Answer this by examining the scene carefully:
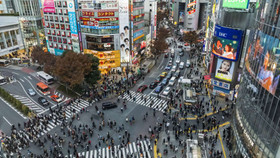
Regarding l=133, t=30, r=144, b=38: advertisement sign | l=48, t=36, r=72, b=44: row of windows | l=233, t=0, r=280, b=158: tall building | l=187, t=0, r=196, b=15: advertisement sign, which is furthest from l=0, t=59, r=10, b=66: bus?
l=187, t=0, r=196, b=15: advertisement sign

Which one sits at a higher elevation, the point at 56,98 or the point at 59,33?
the point at 59,33

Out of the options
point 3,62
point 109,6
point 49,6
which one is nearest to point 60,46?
point 49,6

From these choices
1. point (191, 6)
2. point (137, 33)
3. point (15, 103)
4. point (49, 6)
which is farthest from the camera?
point (191, 6)

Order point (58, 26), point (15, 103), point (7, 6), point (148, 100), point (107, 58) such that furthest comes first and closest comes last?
point (7, 6), point (58, 26), point (107, 58), point (148, 100), point (15, 103)

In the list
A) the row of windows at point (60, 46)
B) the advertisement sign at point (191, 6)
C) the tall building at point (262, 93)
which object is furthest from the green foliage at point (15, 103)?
the advertisement sign at point (191, 6)

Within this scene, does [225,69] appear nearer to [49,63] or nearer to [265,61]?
[265,61]

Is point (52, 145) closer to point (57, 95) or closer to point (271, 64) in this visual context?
point (57, 95)

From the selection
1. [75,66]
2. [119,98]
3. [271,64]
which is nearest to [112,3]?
[75,66]
